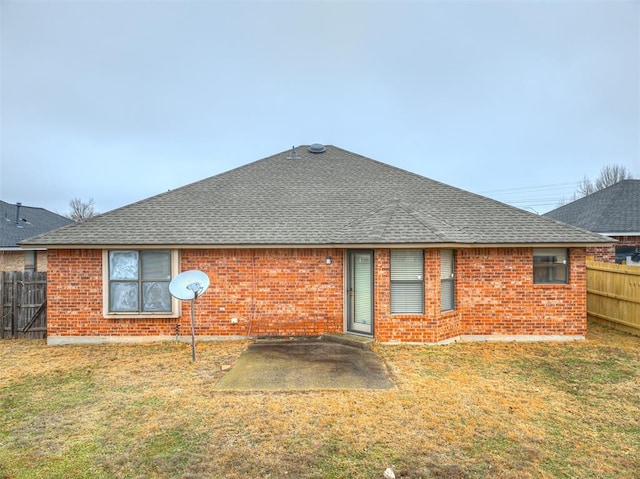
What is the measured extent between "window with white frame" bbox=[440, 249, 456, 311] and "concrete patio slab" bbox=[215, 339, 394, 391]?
2310 mm

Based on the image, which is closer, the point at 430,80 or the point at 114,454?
the point at 114,454

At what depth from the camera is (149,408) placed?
4.60 meters

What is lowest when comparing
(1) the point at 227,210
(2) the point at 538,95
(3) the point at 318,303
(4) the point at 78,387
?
(4) the point at 78,387

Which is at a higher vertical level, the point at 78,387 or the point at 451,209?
the point at 451,209

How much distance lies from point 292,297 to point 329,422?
4.20 meters

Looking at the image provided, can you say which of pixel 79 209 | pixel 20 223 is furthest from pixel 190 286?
pixel 79 209

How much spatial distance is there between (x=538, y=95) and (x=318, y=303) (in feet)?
74.3

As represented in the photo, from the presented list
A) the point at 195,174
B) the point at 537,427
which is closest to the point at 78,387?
the point at 537,427

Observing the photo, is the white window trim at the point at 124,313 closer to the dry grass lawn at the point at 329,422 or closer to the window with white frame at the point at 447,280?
the dry grass lawn at the point at 329,422

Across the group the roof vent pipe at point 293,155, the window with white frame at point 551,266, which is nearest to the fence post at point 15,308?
the roof vent pipe at point 293,155

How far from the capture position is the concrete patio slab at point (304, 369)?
5.34 m

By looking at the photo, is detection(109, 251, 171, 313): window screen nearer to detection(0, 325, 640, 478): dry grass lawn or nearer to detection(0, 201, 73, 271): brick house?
detection(0, 325, 640, 478): dry grass lawn

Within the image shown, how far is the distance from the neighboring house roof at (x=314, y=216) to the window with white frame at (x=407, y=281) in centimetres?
50

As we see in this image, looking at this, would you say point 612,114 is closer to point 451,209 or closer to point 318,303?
point 451,209
